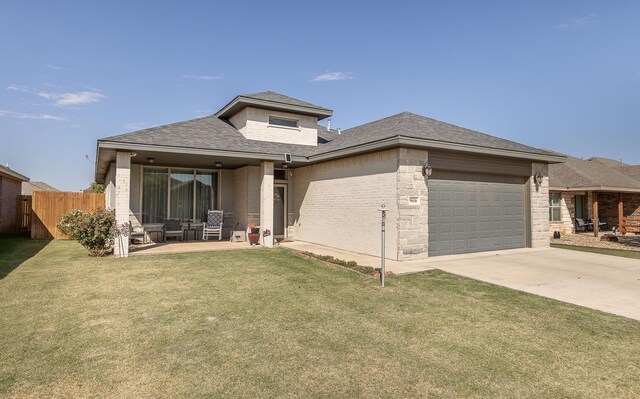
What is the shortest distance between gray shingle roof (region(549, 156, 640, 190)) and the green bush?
67.8ft

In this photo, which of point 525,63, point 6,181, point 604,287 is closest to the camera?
point 604,287

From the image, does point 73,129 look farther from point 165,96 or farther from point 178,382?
point 178,382

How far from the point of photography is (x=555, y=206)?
18.1 m

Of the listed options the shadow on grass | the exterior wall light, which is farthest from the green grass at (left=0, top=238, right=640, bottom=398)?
the exterior wall light

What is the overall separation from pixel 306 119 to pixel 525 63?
31.7 ft

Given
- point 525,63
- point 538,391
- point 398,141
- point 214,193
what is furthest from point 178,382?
point 525,63

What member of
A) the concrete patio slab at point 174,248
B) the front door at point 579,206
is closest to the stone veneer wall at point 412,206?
the concrete patio slab at point 174,248

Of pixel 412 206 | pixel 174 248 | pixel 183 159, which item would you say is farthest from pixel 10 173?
pixel 412 206

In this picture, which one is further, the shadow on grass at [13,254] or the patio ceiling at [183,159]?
the patio ceiling at [183,159]

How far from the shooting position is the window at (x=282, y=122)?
558 inches

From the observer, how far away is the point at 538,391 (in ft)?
9.31

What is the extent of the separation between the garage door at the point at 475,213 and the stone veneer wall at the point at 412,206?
450 mm

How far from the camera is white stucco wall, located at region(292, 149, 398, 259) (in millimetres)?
9383

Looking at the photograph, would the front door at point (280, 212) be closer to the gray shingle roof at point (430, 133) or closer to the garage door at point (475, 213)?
the gray shingle roof at point (430, 133)
